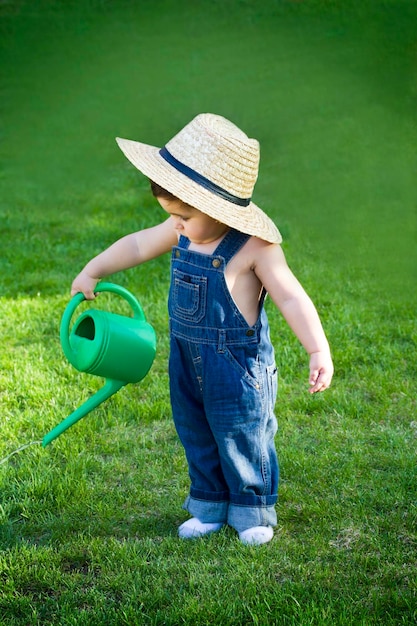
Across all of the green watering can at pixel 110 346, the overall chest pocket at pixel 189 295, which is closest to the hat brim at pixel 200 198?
the overall chest pocket at pixel 189 295

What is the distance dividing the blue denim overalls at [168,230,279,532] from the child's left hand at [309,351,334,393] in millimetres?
188

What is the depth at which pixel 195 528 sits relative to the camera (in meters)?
2.84

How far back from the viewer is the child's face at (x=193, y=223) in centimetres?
251

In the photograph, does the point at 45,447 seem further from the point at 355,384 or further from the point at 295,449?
the point at 355,384

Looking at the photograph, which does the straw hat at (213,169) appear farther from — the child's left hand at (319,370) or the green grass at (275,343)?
the green grass at (275,343)

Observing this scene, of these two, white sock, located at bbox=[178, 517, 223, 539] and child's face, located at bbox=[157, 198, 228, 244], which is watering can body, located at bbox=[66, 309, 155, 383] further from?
white sock, located at bbox=[178, 517, 223, 539]

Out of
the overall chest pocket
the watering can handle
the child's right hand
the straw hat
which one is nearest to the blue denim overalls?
the overall chest pocket

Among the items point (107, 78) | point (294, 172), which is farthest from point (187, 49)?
point (294, 172)

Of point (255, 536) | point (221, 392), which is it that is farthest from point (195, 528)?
point (221, 392)

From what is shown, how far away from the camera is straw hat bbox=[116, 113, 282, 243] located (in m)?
2.44

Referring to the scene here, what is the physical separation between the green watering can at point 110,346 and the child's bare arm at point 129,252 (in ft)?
0.14

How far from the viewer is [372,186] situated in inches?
260

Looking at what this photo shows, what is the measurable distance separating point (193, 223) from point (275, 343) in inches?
67.9

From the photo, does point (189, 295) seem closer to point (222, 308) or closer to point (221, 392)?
point (222, 308)
